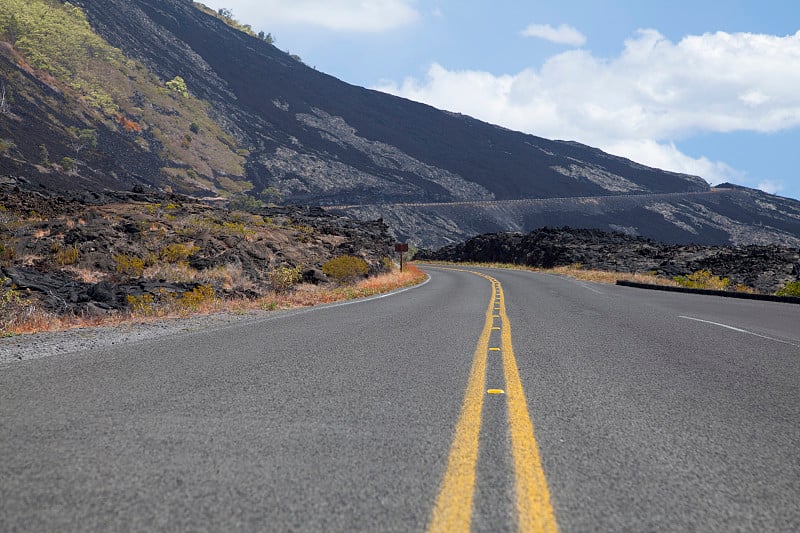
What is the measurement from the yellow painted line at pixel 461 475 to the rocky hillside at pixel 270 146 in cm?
6328

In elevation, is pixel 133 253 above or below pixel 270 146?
below

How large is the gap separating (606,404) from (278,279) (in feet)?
49.8

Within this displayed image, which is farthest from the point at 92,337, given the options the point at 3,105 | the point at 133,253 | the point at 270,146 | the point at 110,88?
the point at 270,146

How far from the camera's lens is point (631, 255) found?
40.4 metres

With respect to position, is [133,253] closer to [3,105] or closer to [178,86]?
[3,105]

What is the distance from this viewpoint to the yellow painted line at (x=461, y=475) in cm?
210

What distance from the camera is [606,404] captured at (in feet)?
13.0

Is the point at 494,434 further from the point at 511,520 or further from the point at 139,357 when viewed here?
the point at 139,357

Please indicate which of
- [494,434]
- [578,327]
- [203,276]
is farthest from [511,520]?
[203,276]

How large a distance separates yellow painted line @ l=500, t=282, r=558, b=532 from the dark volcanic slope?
107 m

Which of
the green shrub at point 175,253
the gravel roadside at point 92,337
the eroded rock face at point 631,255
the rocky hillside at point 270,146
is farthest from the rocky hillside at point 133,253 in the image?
the rocky hillside at point 270,146

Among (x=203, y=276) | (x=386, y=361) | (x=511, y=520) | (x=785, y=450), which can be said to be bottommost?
(x=203, y=276)

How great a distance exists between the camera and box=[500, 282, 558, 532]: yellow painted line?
6.95 feet

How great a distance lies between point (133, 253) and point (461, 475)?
58.1 ft
